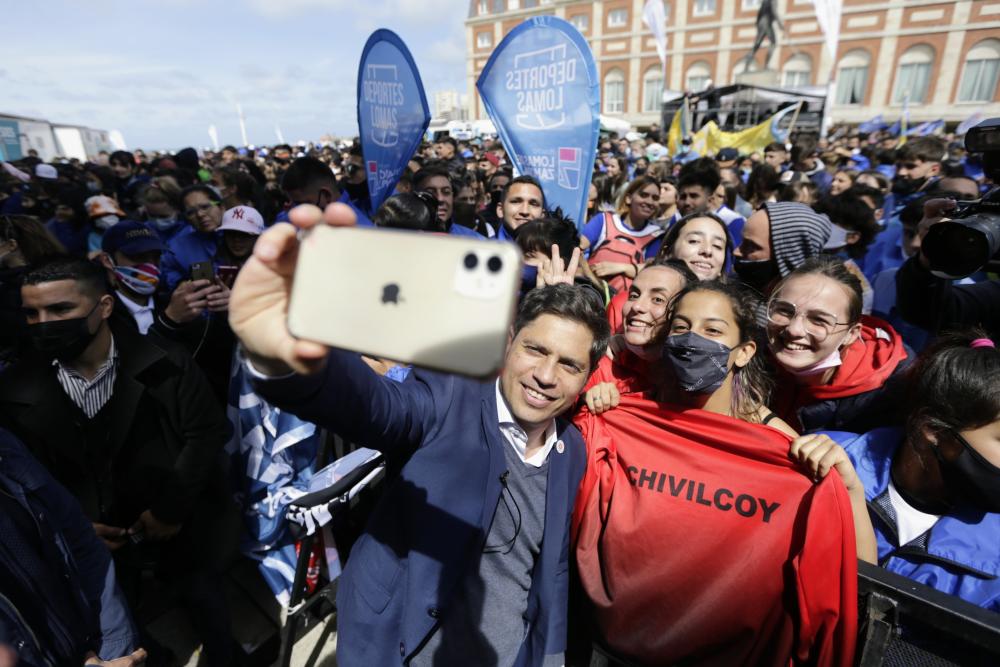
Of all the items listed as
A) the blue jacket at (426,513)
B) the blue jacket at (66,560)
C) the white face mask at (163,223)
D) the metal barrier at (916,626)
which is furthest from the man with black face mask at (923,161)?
the white face mask at (163,223)

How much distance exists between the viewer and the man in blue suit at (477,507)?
137 cm

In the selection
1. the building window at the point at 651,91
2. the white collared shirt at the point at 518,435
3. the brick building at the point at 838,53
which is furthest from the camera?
the building window at the point at 651,91

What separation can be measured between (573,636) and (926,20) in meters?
43.2

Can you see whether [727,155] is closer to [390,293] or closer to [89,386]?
[89,386]

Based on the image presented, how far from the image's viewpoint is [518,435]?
151cm

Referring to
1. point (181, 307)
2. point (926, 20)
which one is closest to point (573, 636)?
point (181, 307)

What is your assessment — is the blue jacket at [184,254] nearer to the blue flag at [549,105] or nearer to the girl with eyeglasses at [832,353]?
the blue flag at [549,105]

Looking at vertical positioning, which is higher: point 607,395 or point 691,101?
point 691,101

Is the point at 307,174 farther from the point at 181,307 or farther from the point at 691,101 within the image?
the point at 691,101

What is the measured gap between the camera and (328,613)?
2611mm

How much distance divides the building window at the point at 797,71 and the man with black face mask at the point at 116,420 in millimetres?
41562

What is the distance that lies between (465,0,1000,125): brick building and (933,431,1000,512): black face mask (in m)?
35.6

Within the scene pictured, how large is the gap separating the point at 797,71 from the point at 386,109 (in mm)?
40501

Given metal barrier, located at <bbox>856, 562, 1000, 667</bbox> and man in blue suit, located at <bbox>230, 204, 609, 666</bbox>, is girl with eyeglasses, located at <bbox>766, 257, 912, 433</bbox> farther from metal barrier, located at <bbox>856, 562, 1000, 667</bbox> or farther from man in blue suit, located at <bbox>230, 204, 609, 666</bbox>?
man in blue suit, located at <bbox>230, 204, 609, 666</bbox>
